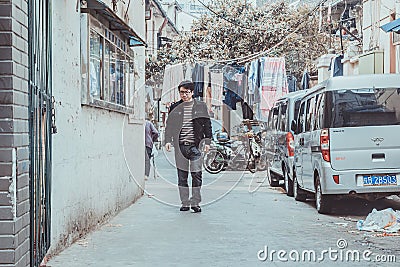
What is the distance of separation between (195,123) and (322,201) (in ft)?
8.11

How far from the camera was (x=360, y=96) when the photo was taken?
11156 mm

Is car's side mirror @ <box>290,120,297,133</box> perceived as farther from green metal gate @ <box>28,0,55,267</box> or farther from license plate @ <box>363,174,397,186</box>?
green metal gate @ <box>28,0,55,267</box>

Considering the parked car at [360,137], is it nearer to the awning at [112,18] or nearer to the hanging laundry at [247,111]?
the awning at [112,18]

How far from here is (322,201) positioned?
11656 millimetres

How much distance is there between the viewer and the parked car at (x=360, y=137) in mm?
10953

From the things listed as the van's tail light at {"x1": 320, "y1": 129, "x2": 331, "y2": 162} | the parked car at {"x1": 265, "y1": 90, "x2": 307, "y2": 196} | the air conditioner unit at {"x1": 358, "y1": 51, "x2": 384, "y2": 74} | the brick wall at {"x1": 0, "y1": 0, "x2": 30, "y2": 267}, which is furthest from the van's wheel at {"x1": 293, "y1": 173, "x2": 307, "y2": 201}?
the brick wall at {"x1": 0, "y1": 0, "x2": 30, "y2": 267}

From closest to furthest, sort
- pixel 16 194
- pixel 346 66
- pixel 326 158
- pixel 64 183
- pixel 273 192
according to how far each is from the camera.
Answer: pixel 16 194 < pixel 64 183 < pixel 326 158 < pixel 273 192 < pixel 346 66

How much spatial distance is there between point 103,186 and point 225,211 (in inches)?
111

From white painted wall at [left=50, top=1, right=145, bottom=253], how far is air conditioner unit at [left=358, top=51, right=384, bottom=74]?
8.45 m

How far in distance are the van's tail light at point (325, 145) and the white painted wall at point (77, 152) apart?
321 cm

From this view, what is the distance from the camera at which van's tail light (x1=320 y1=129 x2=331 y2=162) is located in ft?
A: 36.1

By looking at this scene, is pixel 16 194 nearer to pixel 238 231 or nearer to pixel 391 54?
pixel 238 231

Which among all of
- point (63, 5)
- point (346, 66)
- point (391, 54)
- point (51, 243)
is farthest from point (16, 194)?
point (346, 66)

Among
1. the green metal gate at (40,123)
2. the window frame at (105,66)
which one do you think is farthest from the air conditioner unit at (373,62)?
the green metal gate at (40,123)
